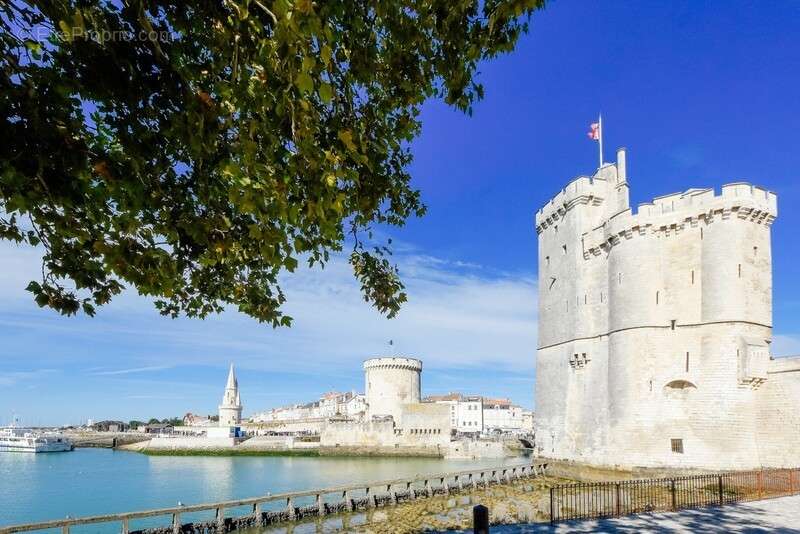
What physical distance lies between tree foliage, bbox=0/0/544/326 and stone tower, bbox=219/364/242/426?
90.1 metres

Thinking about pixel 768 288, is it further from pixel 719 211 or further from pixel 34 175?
pixel 34 175

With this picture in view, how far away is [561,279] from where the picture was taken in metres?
31.9

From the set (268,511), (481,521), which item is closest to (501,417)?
(268,511)

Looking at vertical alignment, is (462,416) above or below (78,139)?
below

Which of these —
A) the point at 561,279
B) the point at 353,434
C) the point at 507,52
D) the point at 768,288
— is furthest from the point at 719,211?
the point at 353,434

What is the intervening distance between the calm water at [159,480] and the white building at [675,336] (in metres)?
17.5

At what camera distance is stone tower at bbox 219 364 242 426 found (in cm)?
8856

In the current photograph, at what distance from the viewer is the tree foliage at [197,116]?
3.90 metres

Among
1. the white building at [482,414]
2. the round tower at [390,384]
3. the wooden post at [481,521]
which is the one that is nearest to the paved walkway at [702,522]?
the wooden post at [481,521]

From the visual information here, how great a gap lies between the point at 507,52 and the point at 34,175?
4456 millimetres

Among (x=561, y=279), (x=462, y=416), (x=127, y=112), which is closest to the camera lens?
(x=127, y=112)

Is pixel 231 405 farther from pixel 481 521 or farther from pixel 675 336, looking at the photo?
pixel 481 521

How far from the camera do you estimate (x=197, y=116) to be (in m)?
4.25

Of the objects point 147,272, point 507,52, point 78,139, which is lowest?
point 147,272
